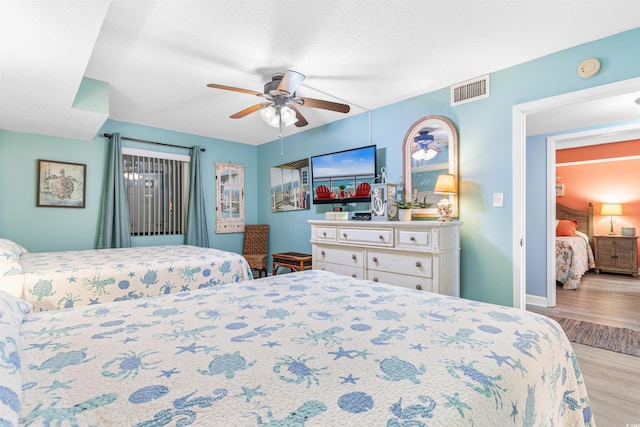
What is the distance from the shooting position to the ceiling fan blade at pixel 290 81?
2.31 metres

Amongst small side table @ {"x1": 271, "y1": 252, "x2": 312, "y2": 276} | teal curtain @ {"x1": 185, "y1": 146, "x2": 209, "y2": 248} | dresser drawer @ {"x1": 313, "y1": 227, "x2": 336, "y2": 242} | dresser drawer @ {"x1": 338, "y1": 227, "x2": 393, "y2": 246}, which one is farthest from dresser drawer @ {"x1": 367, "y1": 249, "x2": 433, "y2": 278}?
teal curtain @ {"x1": 185, "y1": 146, "x2": 209, "y2": 248}

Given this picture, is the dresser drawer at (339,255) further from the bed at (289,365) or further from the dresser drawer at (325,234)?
the bed at (289,365)

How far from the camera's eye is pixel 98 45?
2229mm

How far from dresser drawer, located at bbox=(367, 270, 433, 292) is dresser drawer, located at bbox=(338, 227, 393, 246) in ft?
0.96

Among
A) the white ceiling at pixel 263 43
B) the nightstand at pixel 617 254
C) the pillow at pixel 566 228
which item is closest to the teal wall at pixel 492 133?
the white ceiling at pixel 263 43

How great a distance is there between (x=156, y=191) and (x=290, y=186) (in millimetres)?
1939

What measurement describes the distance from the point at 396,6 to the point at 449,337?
1.85m

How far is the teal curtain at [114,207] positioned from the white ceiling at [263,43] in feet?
2.50

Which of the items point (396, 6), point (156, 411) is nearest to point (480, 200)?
point (396, 6)

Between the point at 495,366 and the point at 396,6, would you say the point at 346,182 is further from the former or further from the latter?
the point at 495,366

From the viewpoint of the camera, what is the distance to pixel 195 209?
464cm

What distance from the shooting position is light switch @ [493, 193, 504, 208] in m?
2.72

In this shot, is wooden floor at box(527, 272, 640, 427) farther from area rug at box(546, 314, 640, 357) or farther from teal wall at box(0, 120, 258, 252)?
teal wall at box(0, 120, 258, 252)

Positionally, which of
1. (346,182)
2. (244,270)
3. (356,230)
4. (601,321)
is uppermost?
(346,182)
